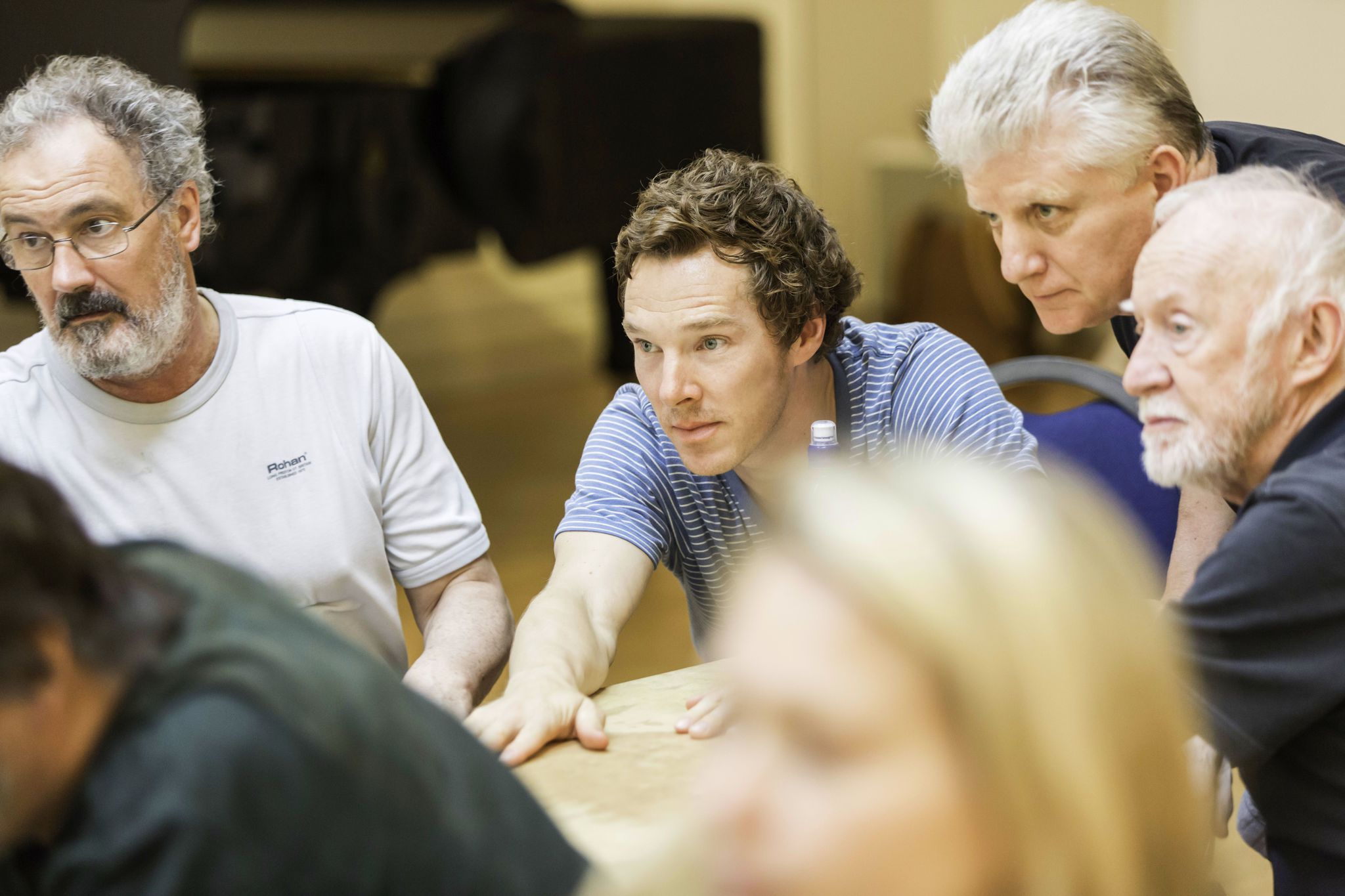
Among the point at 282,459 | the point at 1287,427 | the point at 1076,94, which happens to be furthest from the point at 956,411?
the point at 282,459

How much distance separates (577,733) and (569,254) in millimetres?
3114

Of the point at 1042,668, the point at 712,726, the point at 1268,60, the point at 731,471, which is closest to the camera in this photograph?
the point at 1042,668

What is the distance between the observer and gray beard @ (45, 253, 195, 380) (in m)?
1.72

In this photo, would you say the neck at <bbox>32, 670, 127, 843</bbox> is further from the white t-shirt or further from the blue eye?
the blue eye

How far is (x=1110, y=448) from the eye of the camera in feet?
6.33

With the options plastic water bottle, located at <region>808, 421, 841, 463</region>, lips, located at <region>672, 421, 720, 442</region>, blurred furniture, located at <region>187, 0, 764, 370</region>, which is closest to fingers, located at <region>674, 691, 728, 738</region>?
plastic water bottle, located at <region>808, 421, 841, 463</region>

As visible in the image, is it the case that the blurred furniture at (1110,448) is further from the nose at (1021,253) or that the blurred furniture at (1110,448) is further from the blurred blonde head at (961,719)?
the blurred blonde head at (961,719)

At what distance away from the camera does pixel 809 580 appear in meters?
0.66

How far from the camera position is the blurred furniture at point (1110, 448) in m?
1.88

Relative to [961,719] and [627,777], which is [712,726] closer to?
[627,777]

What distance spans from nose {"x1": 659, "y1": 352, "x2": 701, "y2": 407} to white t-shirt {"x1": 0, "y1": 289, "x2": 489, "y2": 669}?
0.33 metres

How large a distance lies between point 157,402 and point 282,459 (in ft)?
0.59

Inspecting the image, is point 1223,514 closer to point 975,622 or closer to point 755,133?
point 975,622

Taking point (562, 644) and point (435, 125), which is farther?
point (435, 125)
